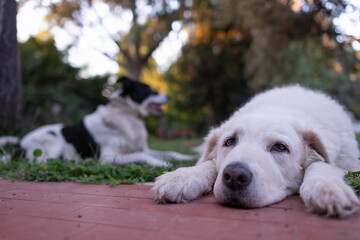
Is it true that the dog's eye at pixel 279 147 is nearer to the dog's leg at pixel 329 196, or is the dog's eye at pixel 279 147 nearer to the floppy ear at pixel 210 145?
the dog's leg at pixel 329 196

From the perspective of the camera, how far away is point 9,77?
6.02 meters

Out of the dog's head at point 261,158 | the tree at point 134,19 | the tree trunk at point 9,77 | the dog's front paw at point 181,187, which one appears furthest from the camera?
the tree at point 134,19

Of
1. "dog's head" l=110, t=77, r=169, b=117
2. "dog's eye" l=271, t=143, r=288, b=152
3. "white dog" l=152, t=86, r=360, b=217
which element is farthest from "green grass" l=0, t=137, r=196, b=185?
"dog's head" l=110, t=77, r=169, b=117

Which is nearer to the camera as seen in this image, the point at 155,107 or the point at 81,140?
the point at 81,140

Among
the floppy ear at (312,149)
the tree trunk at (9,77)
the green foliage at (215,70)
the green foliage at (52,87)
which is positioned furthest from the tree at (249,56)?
the floppy ear at (312,149)

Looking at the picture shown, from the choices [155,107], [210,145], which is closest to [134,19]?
[155,107]

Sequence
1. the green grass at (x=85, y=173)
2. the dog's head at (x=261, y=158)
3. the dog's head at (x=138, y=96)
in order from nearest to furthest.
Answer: the dog's head at (x=261, y=158), the green grass at (x=85, y=173), the dog's head at (x=138, y=96)

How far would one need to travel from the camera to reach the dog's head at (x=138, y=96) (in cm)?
661

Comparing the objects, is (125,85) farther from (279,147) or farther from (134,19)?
(134,19)

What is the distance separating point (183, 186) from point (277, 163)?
74 cm

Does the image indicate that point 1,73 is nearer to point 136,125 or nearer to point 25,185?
point 136,125

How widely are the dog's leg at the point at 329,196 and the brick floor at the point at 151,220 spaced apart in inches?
2.1

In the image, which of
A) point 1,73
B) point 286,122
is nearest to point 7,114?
point 1,73

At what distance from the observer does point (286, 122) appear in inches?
108
